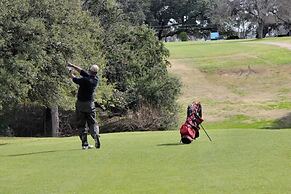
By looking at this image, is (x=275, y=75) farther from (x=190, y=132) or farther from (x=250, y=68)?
(x=190, y=132)

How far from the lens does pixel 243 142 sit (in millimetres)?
15297

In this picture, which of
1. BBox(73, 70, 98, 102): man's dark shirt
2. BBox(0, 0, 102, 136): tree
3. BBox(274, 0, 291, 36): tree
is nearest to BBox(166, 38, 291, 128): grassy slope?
BBox(274, 0, 291, 36): tree

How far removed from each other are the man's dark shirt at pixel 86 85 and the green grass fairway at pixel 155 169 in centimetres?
131

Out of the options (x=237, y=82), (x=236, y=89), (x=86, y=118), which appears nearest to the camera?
(x=86, y=118)

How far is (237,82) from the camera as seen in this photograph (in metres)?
61.4

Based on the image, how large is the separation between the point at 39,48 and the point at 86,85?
11080 millimetres

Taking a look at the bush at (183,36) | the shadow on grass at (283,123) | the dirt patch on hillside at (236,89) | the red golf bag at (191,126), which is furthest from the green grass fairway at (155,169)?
the bush at (183,36)

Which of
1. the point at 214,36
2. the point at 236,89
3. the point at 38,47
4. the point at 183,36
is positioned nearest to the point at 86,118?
the point at 38,47

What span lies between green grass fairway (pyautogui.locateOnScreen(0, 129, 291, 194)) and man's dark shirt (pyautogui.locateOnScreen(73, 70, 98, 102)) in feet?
4.29

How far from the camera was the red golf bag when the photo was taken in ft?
49.9

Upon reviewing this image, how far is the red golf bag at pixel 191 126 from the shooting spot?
15.2 metres

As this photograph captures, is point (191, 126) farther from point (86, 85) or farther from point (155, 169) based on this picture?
point (155, 169)

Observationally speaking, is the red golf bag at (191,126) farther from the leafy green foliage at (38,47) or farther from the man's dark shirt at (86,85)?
the leafy green foliage at (38,47)

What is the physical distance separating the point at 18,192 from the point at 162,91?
3466 cm
